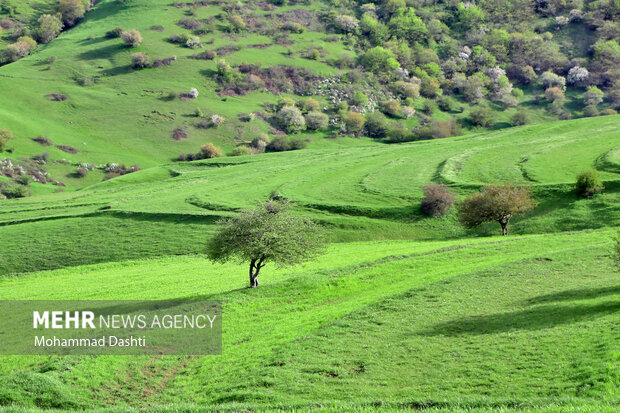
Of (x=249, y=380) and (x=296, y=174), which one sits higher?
(x=249, y=380)

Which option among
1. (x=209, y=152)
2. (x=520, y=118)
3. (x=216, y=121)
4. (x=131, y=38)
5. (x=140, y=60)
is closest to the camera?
(x=209, y=152)

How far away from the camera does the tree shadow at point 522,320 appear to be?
28.5 meters

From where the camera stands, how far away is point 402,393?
71.9 feet

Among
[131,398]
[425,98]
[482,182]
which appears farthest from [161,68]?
[131,398]

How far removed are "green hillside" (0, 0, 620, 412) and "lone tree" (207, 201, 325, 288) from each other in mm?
2439

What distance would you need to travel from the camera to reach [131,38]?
620 feet

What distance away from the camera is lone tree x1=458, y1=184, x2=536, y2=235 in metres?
65.2

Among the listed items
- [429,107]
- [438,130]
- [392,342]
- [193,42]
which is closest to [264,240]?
[392,342]

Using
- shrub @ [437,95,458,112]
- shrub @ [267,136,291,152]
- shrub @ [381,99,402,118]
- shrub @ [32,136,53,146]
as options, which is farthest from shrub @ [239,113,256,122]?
shrub @ [437,95,458,112]

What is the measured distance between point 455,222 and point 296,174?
123 feet

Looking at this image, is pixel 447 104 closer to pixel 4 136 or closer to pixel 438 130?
pixel 438 130

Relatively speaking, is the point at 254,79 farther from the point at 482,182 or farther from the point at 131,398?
the point at 131,398

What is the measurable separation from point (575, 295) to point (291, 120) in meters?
136

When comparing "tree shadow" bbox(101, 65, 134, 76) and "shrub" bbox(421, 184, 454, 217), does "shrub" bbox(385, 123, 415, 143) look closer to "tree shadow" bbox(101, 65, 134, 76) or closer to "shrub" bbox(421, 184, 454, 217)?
"shrub" bbox(421, 184, 454, 217)
